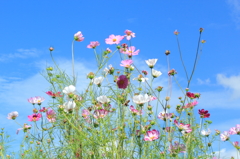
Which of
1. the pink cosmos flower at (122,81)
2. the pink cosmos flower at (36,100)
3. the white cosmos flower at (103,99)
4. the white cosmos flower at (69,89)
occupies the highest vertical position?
the pink cosmos flower at (36,100)

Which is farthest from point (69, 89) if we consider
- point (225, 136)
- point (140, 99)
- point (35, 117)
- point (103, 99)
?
point (225, 136)

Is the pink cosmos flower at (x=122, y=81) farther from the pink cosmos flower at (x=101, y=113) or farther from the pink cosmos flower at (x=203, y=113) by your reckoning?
the pink cosmos flower at (x=203, y=113)

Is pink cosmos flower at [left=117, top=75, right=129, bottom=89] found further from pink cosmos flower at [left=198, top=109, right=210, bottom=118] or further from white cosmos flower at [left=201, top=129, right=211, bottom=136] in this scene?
white cosmos flower at [left=201, top=129, right=211, bottom=136]

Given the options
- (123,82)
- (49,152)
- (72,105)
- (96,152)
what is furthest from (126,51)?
(49,152)

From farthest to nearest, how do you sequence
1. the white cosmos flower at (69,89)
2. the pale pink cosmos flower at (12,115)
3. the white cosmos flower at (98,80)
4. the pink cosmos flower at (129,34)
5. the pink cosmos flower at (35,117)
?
the pale pink cosmos flower at (12,115)
the pink cosmos flower at (35,117)
the pink cosmos flower at (129,34)
the white cosmos flower at (98,80)
the white cosmos flower at (69,89)

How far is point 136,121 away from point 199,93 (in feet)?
1.83

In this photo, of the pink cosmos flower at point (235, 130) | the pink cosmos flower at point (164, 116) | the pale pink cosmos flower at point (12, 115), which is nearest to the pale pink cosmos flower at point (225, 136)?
the pink cosmos flower at point (235, 130)

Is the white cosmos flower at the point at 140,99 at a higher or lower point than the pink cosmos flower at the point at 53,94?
lower

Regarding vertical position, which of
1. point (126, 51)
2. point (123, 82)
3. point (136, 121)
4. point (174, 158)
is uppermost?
point (126, 51)

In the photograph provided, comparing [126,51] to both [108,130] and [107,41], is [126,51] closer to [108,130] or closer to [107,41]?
[107,41]

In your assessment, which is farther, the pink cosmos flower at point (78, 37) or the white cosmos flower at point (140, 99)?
the pink cosmos flower at point (78, 37)

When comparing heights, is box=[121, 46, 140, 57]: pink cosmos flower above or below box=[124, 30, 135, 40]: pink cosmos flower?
below

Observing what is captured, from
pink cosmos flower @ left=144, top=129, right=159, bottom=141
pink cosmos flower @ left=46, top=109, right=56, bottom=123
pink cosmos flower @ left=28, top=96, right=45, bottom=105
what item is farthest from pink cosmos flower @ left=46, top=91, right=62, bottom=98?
pink cosmos flower @ left=144, top=129, right=159, bottom=141

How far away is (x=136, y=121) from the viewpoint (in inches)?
78.6
